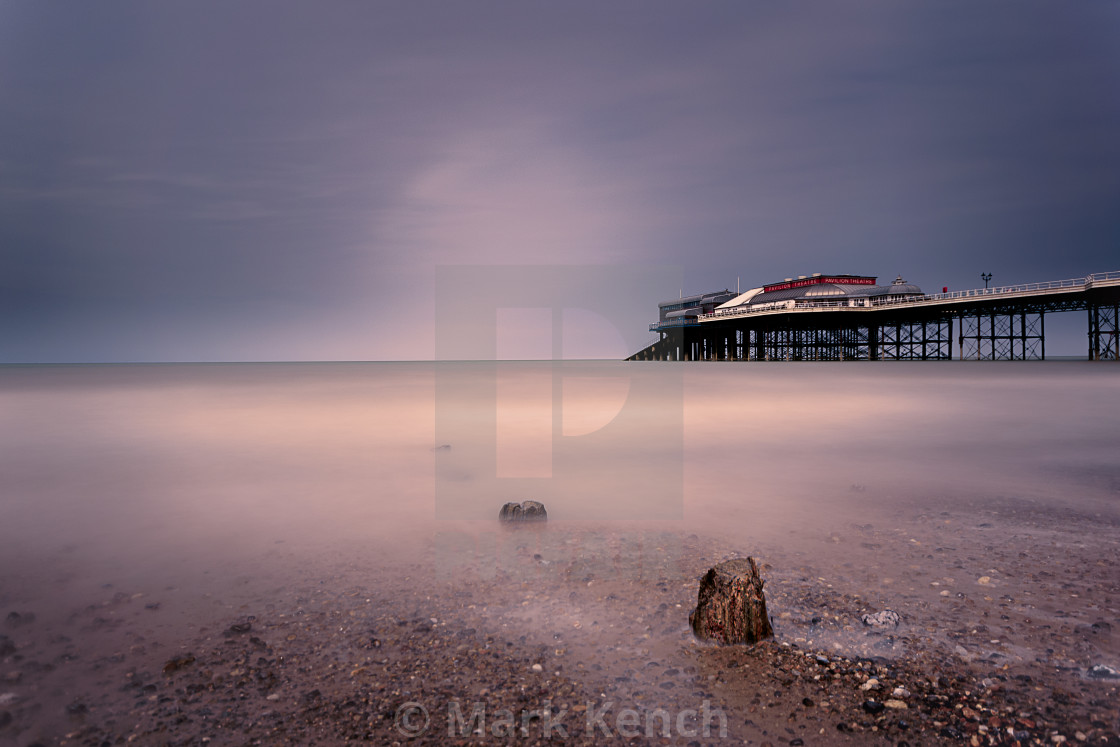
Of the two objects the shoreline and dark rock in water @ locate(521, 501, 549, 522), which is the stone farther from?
dark rock in water @ locate(521, 501, 549, 522)

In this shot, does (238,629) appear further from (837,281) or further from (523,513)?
(837,281)

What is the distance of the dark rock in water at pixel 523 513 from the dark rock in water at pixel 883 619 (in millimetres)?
3988

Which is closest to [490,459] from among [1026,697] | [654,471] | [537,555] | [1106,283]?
[654,471]

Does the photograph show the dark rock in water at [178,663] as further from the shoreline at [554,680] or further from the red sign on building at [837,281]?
the red sign on building at [837,281]

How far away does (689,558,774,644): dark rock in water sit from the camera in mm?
3863

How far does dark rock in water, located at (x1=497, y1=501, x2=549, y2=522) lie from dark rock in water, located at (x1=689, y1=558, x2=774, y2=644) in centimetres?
353

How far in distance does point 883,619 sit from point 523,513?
423 centimetres

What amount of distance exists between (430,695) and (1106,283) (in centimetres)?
5929

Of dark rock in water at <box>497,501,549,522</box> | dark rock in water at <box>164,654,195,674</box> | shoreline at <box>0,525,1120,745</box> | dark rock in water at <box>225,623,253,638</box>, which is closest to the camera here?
shoreline at <box>0,525,1120,745</box>

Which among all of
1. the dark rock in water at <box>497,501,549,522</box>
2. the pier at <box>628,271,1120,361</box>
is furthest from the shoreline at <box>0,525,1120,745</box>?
the pier at <box>628,271,1120,361</box>

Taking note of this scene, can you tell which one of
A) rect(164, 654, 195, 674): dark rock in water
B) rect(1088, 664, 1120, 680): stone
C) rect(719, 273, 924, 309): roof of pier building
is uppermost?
rect(719, 273, 924, 309): roof of pier building

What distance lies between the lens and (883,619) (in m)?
4.12

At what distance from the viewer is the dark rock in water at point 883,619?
4.06 meters

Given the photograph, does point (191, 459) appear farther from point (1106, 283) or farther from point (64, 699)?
point (1106, 283)
